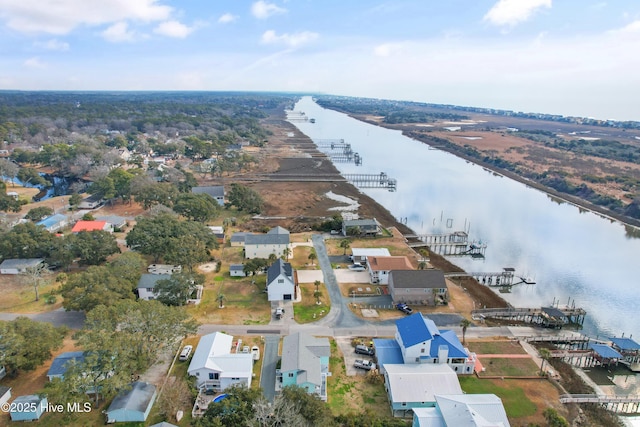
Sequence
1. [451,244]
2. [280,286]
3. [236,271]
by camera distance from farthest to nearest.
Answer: [451,244] < [236,271] < [280,286]

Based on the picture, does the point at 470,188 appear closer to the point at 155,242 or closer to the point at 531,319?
the point at 531,319

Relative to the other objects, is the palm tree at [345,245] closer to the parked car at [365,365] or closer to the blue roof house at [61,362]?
the parked car at [365,365]

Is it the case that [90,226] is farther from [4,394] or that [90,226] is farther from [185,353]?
→ [185,353]

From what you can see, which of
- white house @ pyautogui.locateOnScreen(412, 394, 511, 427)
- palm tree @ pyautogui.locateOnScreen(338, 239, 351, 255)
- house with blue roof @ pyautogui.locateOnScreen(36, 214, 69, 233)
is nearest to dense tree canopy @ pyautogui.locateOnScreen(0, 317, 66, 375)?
white house @ pyautogui.locateOnScreen(412, 394, 511, 427)

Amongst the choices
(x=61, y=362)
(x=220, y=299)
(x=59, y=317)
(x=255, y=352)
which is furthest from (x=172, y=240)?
(x=255, y=352)

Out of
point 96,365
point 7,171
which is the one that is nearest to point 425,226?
point 96,365

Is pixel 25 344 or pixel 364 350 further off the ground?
pixel 25 344
